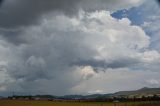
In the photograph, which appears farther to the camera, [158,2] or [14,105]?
[14,105]

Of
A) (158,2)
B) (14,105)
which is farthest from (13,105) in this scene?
(158,2)

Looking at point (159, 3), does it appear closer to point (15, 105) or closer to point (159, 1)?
point (159, 1)

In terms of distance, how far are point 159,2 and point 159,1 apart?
21 mm

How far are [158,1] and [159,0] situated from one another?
3.2 inches

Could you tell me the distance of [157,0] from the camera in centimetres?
671

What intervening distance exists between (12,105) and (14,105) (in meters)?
1.25

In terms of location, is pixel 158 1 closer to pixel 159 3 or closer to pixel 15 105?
pixel 159 3

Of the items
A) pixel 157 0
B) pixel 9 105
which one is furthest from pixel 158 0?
pixel 9 105

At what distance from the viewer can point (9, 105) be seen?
113812mm

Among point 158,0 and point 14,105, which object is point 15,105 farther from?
point 158,0

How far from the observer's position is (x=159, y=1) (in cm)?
676

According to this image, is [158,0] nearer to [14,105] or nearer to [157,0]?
[157,0]

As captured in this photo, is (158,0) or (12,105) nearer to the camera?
(158,0)

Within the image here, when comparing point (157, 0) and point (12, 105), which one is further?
point (12, 105)
